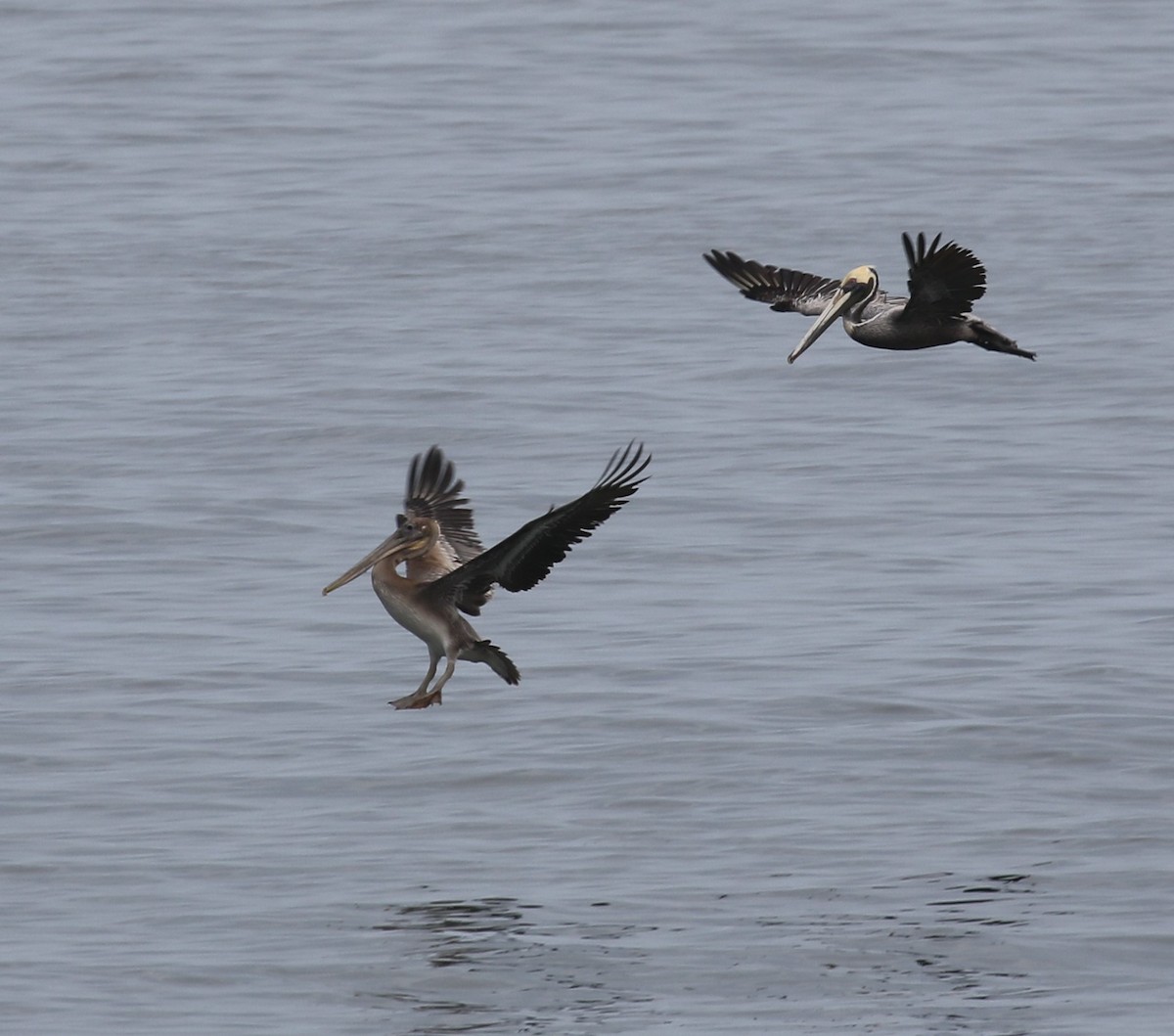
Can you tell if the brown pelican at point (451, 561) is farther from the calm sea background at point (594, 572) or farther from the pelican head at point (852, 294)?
the pelican head at point (852, 294)

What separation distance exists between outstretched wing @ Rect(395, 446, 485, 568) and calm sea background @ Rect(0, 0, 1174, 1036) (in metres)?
1.57

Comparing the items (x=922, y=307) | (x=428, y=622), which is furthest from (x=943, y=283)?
(x=428, y=622)

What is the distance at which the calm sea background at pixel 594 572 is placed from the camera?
1319cm

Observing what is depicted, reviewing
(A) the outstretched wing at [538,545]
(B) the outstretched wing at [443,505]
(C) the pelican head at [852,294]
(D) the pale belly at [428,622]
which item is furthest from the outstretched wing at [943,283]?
(D) the pale belly at [428,622]

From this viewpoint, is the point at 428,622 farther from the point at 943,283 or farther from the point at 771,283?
the point at 771,283

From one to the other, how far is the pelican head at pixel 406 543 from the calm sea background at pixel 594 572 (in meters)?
1.69

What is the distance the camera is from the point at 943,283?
14.2m

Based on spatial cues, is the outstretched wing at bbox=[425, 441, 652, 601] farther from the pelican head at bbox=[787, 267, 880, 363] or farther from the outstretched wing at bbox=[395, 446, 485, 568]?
the pelican head at bbox=[787, 267, 880, 363]

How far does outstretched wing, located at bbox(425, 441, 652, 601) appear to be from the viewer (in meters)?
11.9

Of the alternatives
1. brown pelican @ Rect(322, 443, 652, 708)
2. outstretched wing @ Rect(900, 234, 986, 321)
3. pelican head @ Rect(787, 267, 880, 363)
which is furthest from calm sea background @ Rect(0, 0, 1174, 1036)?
outstretched wing @ Rect(900, 234, 986, 321)

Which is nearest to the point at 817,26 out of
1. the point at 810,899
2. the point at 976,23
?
the point at 976,23

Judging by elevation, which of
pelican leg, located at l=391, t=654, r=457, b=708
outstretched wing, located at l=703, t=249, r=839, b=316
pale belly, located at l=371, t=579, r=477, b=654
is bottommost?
pelican leg, located at l=391, t=654, r=457, b=708

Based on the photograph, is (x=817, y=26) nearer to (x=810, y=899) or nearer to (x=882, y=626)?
(x=882, y=626)

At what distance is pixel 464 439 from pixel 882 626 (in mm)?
6177
